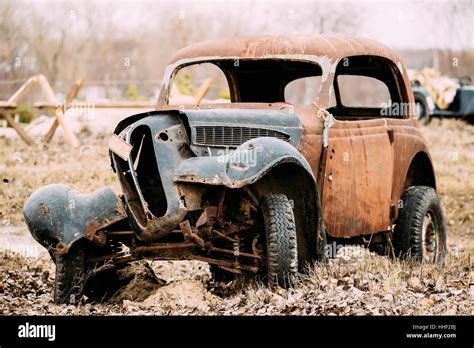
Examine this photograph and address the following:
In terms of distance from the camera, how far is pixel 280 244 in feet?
20.4

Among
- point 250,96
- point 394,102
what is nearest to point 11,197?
point 250,96

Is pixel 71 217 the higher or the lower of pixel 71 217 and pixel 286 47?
the lower

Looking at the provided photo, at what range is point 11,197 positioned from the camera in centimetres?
1049

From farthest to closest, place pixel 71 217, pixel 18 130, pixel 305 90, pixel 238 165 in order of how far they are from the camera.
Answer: pixel 18 130 → pixel 305 90 → pixel 71 217 → pixel 238 165

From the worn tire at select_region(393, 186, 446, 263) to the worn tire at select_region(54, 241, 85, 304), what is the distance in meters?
2.70

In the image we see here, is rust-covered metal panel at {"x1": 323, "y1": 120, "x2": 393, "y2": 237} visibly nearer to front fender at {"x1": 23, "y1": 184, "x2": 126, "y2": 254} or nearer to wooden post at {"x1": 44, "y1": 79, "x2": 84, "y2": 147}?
front fender at {"x1": 23, "y1": 184, "x2": 126, "y2": 254}

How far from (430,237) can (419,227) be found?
500mm

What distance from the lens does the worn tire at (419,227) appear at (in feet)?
26.4

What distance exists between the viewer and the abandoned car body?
6.23 meters

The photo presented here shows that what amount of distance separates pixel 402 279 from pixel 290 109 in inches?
56.7

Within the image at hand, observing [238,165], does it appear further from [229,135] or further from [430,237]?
[430,237]

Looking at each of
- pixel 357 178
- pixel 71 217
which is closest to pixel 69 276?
pixel 71 217

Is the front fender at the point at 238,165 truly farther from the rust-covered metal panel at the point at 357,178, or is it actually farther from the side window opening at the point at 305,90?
the side window opening at the point at 305,90
